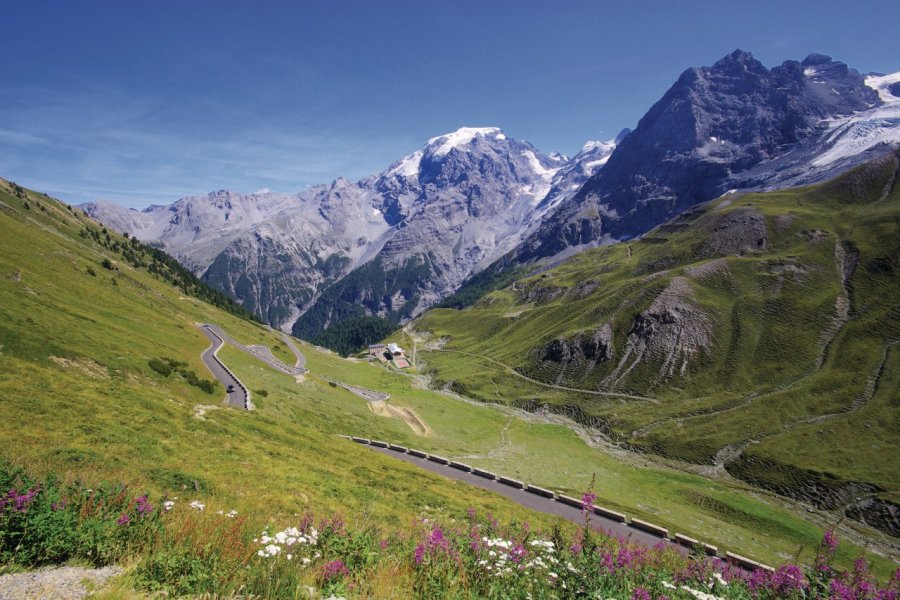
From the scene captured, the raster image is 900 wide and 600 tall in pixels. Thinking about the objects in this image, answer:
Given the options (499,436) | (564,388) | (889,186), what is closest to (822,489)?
(499,436)

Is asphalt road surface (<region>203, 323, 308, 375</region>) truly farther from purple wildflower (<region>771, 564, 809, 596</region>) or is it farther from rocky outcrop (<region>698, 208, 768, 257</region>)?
rocky outcrop (<region>698, 208, 768, 257</region>)

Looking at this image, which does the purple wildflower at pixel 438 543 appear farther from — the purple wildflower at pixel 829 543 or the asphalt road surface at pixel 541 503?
the asphalt road surface at pixel 541 503

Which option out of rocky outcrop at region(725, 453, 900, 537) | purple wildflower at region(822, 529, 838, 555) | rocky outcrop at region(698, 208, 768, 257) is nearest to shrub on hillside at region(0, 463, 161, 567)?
purple wildflower at region(822, 529, 838, 555)

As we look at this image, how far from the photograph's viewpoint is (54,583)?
6.78 meters

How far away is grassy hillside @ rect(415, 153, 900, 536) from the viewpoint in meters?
76.3

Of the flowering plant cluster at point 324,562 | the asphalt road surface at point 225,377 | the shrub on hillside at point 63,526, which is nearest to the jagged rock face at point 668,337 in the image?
the asphalt road surface at point 225,377

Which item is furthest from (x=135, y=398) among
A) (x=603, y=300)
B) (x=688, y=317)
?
(x=603, y=300)

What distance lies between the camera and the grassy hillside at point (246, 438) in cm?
1898

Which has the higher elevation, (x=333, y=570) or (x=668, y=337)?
(x=668, y=337)

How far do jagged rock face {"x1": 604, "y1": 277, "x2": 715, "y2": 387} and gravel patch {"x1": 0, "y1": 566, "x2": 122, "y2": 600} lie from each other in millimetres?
126046

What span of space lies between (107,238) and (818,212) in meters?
281

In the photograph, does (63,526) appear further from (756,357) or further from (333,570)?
(756,357)

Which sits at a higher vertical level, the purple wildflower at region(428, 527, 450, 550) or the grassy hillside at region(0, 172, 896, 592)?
the purple wildflower at region(428, 527, 450, 550)

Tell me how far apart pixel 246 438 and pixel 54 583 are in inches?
966
